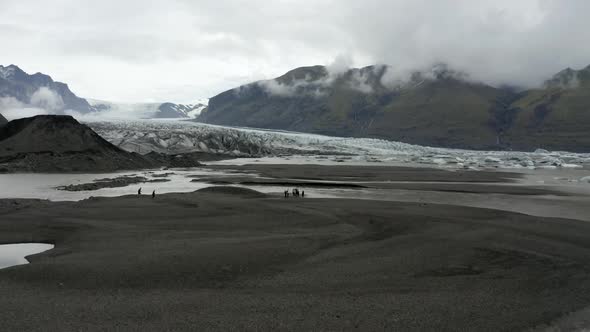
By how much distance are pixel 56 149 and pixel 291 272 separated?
49.7 metres

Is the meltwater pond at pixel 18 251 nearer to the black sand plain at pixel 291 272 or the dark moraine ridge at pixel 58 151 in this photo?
the black sand plain at pixel 291 272

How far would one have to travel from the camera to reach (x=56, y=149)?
51719 millimetres

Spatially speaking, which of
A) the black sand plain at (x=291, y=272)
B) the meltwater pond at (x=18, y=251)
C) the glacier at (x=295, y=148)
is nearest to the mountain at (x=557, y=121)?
the glacier at (x=295, y=148)

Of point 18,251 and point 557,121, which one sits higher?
point 557,121

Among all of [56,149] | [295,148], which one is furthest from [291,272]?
[295,148]

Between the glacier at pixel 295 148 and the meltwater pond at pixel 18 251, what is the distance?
6334 centimetres

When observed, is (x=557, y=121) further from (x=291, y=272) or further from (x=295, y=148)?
(x=291, y=272)

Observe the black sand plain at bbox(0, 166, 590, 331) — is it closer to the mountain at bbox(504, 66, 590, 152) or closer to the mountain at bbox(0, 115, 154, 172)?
the mountain at bbox(0, 115, 154, 172)

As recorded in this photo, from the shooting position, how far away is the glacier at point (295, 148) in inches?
3088

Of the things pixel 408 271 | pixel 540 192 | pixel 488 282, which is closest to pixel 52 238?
pixel 408 271

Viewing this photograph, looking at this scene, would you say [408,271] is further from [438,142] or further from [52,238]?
[438,142]

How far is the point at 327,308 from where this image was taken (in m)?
8.50

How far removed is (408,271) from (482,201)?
699 inches

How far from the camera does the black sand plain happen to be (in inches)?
316
